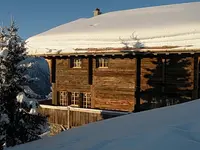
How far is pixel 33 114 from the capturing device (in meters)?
10.1

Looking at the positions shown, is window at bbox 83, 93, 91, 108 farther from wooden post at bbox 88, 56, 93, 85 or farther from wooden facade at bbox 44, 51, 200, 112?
wooden post at bbox 88, 56, 93, 85

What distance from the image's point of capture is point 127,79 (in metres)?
15.3

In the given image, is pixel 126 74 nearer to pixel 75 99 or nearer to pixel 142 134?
pixel 75 99

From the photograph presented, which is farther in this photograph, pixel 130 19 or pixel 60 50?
pixel 130 19

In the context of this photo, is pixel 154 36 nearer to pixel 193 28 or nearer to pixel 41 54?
pixel 193 28

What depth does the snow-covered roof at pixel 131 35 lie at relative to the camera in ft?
44.1

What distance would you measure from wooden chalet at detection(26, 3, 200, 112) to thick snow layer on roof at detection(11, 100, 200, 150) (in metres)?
7.42

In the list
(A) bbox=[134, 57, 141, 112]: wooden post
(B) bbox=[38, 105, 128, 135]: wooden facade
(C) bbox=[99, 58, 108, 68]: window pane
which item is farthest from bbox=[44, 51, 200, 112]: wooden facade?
(B) bbox=[38, 105, 128, 135]: wooden facade

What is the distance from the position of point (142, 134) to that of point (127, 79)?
1070cm

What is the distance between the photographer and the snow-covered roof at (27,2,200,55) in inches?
529

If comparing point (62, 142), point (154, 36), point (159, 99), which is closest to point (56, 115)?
point (159, 99)

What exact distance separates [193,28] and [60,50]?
6894mm

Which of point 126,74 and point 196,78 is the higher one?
point 126,74

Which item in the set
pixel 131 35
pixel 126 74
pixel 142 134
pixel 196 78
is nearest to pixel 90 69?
pixel 126 74
